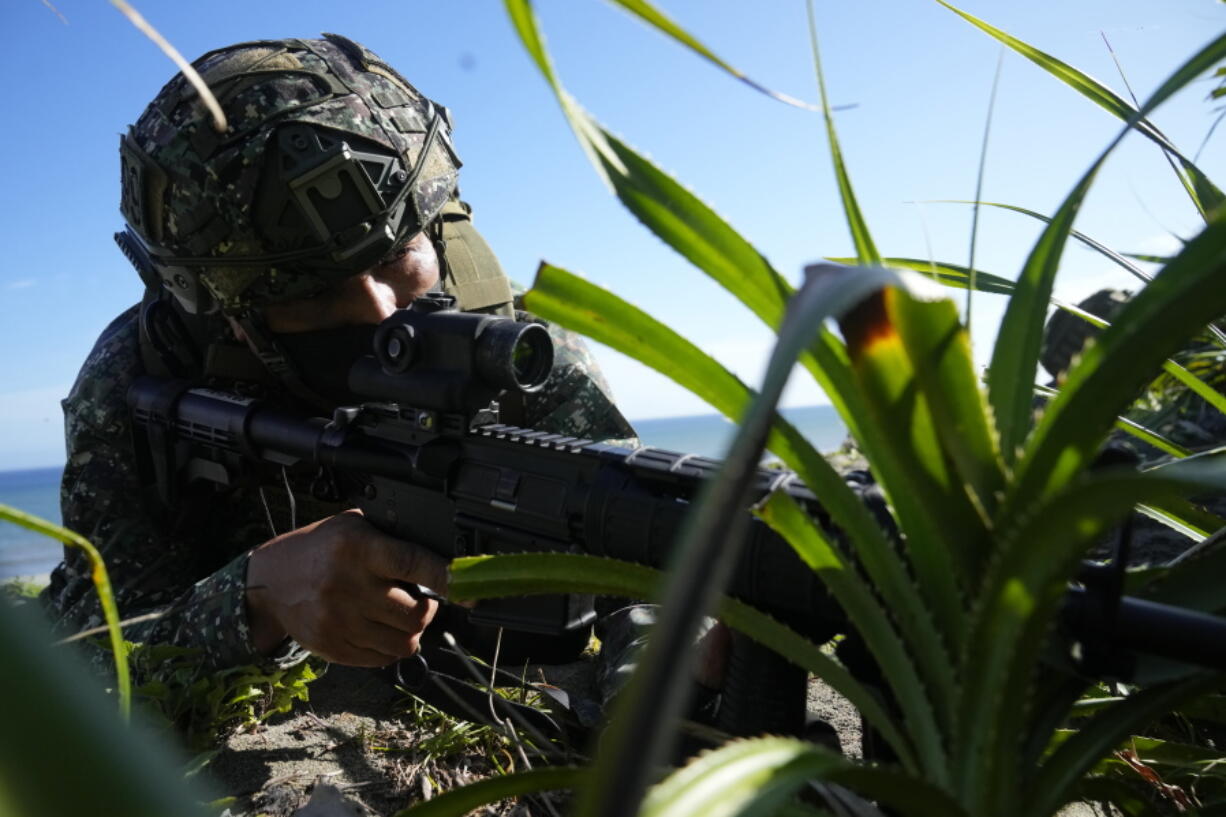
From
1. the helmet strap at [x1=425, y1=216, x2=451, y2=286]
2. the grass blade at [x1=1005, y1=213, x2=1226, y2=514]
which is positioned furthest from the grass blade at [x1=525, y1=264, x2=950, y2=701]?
the helmet strap at [x1=425, y1=216, x2=451, y2=286]

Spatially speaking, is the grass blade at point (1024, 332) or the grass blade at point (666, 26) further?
the grass blade at point (1024, 332)

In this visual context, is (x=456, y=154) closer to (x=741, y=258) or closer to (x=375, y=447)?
(x=375, y=447)

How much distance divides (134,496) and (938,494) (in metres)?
2.95

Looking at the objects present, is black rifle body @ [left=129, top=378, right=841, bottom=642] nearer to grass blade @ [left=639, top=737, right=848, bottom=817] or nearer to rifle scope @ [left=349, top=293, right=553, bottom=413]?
rifle scope @ [left=349, top=293, right=553, bottom=413]

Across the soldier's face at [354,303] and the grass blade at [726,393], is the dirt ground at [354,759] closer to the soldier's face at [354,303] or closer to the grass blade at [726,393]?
the grass blade at [726,393]

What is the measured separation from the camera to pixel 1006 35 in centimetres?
98

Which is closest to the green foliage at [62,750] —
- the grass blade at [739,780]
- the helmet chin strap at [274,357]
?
the grass blade at [739,780]

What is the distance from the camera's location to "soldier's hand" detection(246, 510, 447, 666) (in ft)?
6.40

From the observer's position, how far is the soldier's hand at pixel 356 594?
76.7 inches

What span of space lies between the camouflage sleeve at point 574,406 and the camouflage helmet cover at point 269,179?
635mm

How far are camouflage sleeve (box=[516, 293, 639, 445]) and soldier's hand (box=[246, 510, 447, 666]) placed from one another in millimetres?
912

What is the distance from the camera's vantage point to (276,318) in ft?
8.23

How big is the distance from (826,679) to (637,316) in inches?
15.3

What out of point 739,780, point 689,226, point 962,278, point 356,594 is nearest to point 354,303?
point 356,594
